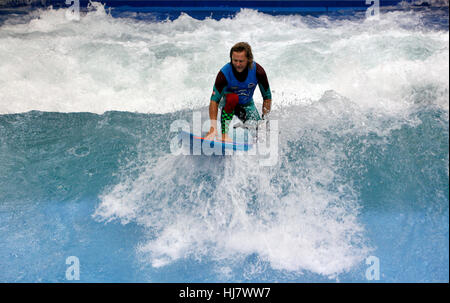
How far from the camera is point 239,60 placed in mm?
2805

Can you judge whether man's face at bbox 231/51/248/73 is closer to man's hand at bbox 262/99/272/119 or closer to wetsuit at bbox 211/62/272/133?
wetsuit at bbox 211/62/272/133

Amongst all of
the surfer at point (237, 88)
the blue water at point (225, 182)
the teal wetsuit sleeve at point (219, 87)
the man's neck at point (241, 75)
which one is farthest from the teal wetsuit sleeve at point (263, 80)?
the blue water at point (225, 182)

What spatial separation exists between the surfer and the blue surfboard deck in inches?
2.1

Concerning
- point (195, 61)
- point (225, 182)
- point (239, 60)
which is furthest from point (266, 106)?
point (195, 61)

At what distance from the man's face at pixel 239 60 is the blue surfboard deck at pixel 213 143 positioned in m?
0.59

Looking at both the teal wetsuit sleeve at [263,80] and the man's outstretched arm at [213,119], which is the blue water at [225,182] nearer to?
the man's outstretched arm at [213,119]

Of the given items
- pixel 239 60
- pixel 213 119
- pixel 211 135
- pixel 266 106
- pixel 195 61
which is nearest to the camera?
pixel 239 60

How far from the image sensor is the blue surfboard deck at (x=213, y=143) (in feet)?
9.68

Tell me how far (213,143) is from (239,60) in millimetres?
673

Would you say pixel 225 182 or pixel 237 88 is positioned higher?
pixel 237 88

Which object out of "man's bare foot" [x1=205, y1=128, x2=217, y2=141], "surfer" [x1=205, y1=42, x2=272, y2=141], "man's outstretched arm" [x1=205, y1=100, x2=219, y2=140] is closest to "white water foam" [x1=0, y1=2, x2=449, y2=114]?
"surfer" [x1=205, y1=42, x2=272, y2=141]

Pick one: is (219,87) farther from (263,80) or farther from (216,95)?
(263,80)
